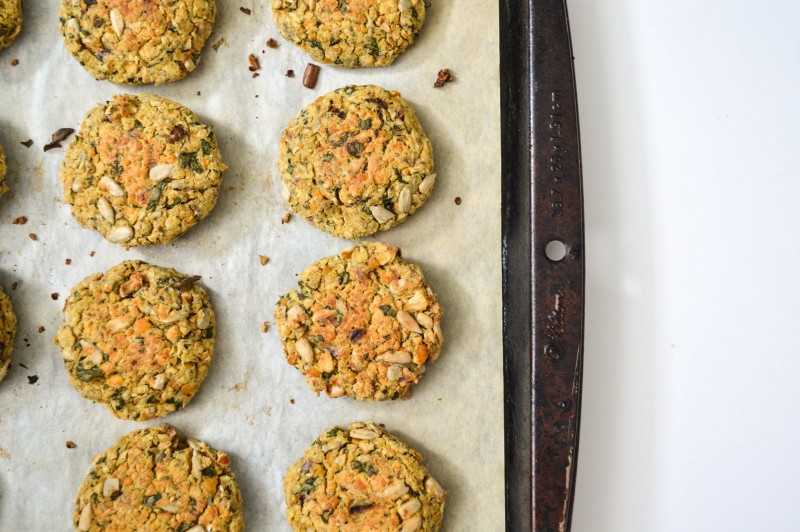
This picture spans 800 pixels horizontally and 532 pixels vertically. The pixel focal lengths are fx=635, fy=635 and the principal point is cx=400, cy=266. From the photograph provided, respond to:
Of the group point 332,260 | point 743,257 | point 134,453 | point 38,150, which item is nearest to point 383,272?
point 332,260

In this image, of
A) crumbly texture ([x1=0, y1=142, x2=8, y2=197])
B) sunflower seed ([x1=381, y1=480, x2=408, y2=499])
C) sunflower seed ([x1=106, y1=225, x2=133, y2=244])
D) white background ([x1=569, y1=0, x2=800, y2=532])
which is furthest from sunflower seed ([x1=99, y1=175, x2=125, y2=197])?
white background ([x1=569, y1=0, x2=800, y2=532])

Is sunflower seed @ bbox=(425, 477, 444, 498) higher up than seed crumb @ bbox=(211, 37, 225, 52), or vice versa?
seed crumb @ bbox=(211, 37, 225, 52)

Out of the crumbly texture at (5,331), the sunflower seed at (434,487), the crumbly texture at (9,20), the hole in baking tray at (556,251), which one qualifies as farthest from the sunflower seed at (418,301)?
the crumbly texture at (9,20)

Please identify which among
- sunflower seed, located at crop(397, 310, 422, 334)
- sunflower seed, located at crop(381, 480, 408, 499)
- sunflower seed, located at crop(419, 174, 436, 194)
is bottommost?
sunflower seed, located at crop(381, 480, 408, 499)

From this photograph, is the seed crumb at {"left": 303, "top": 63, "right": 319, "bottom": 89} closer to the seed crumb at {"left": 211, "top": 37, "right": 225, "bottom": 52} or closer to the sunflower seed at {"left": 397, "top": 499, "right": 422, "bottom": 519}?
the seed crumb at {"left": 211, "top": 37, "right": 225, "bottom": 52}

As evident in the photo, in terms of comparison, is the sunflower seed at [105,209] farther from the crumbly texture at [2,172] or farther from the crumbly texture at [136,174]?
the crumbly texture at [2,172]

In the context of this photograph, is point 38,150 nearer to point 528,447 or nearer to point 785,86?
point 528,447

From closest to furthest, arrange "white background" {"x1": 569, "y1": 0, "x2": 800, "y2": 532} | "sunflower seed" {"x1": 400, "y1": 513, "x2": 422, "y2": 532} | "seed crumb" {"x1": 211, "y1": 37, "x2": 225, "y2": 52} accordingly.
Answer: "sunflower seed" {"x1": 400, "y1": 513, "x2": 422, "y2": 532} → "seed crumb" {"x1": 211, "y1": 37, "x2": 225, "y2": 52} → "white background" {"x1": 569, "y1": 0, "x2": 800, "y2": 532}
